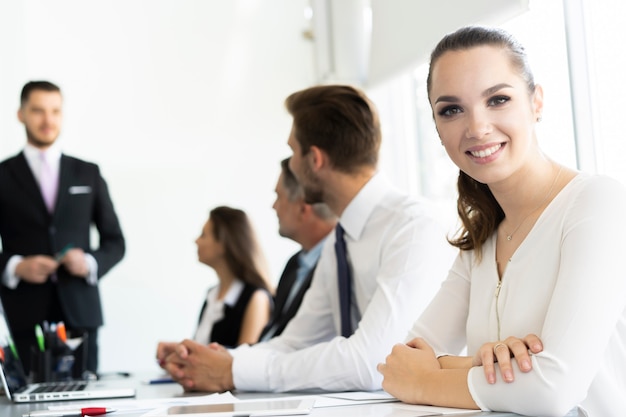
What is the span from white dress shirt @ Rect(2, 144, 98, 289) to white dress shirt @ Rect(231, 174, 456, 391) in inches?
75.5

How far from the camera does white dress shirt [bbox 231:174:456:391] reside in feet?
7.16

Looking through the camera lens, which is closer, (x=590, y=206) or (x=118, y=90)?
(x=590, y=206)

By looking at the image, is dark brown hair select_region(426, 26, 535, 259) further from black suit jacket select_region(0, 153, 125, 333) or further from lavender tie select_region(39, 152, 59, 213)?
lavender tie select_region(39, 152, 59, 213)

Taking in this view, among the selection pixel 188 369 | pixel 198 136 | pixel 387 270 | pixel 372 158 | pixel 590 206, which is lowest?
pixel 188 369

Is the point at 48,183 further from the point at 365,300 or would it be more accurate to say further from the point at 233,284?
the point at 365,300

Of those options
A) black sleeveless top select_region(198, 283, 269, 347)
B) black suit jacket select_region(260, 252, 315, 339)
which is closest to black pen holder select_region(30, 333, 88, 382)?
black suit jacket select_region(260, 252, 315, 339)

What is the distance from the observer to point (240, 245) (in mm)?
4113

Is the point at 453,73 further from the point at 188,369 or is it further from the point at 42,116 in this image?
the point at 42,116

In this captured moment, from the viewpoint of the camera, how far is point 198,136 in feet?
18.1

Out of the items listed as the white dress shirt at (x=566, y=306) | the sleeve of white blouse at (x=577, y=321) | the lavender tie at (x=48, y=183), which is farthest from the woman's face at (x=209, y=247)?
the sleeve of white blouse at (x=577, y=321)

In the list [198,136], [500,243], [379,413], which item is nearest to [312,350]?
[500,243]

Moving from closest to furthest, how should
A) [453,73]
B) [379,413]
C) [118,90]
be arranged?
[379,413] < [453,73] < [118,90]

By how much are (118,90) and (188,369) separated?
11.3 ft

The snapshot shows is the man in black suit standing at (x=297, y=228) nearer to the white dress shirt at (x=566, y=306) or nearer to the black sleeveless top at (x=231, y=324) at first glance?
the black sleeveless top at (x=231, y=324)
